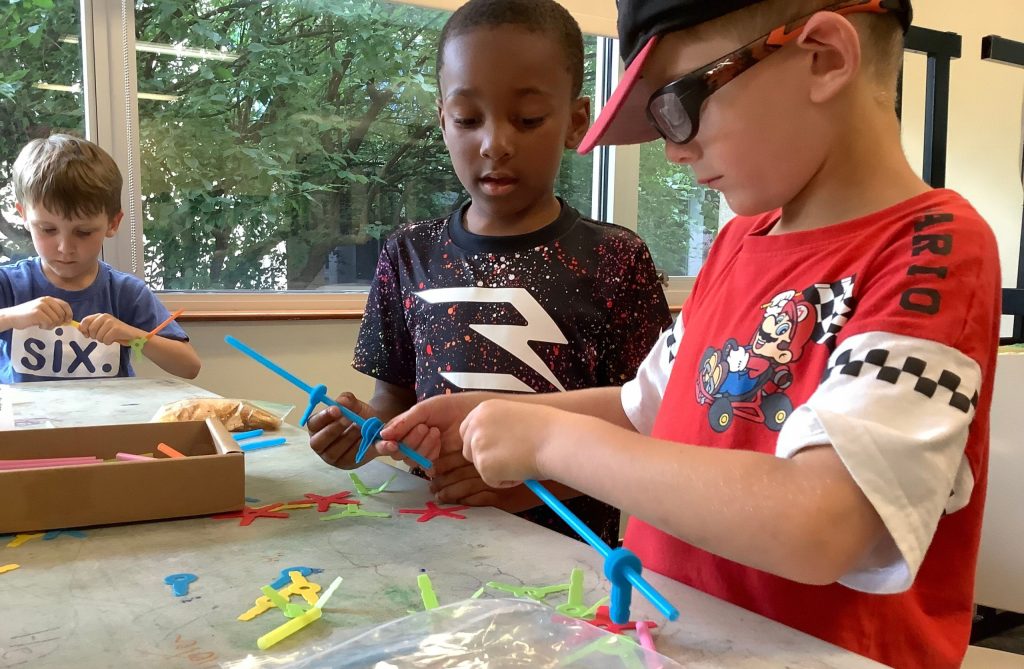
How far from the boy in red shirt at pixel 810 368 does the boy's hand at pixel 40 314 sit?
1285 mm

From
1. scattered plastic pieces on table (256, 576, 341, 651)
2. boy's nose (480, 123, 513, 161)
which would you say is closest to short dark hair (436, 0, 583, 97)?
boy's nose (480, 123, 513, 161)

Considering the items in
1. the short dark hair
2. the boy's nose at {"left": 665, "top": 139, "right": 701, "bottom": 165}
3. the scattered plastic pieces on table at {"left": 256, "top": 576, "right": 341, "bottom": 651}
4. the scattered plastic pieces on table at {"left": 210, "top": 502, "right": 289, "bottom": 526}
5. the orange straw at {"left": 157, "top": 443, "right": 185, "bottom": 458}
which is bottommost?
the scattered plastic pieces on table at {"left": 210, "top": 502, "right": 289, "bottom": 526}

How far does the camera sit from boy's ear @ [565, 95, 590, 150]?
47.4 inches

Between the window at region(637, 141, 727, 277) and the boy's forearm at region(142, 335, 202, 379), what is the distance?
166 cm

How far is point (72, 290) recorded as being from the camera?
5.97 feet

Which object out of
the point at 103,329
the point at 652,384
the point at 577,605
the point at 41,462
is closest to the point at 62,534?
the point at 41,462

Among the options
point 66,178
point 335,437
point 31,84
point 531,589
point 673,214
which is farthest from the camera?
point 673,214

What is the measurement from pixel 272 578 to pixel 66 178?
1.44 m

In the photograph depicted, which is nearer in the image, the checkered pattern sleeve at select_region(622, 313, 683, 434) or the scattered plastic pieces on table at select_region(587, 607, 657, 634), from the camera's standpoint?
the scattered plastic pieces on table at select_region(587, 607, 657, 634)

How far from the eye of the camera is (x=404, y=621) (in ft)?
1.76

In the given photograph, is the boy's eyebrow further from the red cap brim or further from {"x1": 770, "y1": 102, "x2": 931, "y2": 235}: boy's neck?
{"x1": 770, "y1": 102, "x2": 931, "y2": 235}: boy's neck

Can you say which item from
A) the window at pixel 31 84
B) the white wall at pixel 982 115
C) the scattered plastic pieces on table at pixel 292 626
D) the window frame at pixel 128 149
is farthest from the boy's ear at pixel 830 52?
the white wall at pixel 982 115

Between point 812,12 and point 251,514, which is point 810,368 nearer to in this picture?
point 812,12

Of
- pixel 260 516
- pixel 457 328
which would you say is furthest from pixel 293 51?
pixel 260 516
